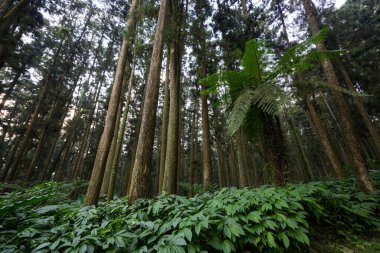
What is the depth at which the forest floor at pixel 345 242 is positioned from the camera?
3039 mm

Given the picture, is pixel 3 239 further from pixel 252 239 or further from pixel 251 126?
pixel 251 126

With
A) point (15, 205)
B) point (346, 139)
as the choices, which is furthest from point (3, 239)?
point (346, 139)

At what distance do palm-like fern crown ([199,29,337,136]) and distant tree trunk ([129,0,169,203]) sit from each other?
1.40 metres

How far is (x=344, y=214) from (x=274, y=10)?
1224 cm

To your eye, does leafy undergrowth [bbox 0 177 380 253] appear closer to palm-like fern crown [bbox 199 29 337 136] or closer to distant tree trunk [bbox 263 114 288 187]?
distant tree trunk [bbox 263 114 288 187]

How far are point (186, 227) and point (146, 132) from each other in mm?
2551

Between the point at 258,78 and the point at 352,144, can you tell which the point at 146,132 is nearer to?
the point at 258,78

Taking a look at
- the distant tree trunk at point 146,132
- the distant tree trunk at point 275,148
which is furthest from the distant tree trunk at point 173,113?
the distant tree trunk at point 275,148

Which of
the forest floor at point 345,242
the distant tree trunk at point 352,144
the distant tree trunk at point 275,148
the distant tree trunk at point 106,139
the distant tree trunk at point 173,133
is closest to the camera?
the forest floor at point 345,242

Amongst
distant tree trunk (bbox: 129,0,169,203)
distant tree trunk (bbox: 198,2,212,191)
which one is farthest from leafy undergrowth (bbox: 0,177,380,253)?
distant tree trunk (bbox: 198,2,212,191)

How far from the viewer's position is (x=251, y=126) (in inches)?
195

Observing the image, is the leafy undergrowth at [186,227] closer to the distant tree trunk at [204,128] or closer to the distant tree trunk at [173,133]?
the distant tree trunk at [173,133]

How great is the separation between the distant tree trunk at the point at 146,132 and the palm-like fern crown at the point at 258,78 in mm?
1402

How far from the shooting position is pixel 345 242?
3.29 meters
